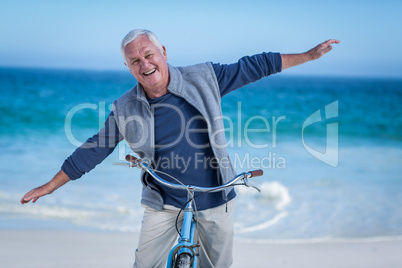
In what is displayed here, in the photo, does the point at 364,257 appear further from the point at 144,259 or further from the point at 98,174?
the point at 98,174

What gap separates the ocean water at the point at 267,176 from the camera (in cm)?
472

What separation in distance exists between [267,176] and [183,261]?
4657mm

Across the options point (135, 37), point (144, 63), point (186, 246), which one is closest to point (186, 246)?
point (186, 246)

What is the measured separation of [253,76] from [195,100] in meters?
0.31

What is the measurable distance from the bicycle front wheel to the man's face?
2.39ft

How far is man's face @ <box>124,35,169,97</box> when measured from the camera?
210cm

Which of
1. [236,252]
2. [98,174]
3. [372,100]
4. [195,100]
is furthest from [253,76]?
[372,100]

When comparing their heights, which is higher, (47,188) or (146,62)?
(146,62)

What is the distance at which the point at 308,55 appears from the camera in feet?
7.52

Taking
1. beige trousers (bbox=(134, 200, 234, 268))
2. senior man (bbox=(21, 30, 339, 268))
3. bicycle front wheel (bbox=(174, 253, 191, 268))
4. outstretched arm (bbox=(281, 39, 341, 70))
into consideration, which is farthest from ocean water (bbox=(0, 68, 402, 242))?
bicycle front wheel (bbox=(174, 253, 191, 268))

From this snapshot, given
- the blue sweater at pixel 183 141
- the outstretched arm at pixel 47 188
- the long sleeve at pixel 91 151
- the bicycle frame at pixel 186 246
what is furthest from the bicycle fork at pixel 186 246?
the outstretched arm at pixel 47 188

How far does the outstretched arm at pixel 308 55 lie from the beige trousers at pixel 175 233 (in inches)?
28.1

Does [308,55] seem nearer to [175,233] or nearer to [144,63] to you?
[144,63]

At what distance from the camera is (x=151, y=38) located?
7.01ft
